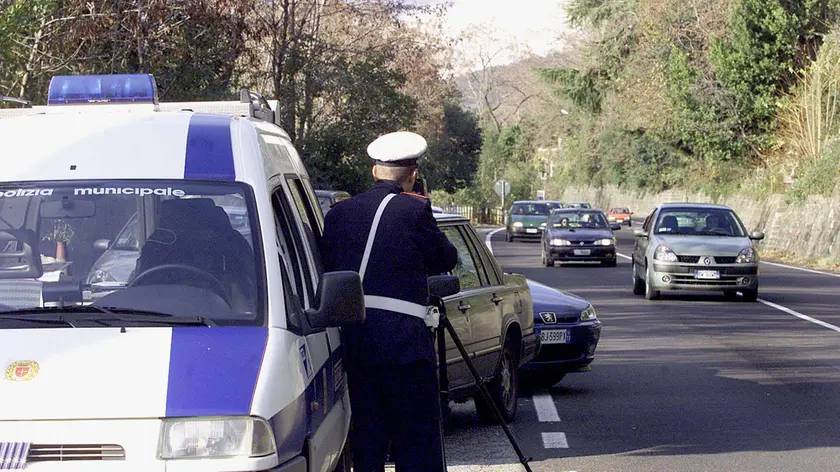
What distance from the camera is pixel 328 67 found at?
86.4ft

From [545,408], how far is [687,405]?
1.23m

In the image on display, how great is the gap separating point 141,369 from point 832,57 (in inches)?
1524

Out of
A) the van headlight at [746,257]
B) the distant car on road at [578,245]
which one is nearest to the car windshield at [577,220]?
the distant car on road at [578,245]

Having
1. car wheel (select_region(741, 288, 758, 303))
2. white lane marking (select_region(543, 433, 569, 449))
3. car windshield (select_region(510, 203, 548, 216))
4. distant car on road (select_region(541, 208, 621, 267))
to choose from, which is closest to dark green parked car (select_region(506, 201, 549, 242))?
car windshield (select_region(510, 203, 548, 216))

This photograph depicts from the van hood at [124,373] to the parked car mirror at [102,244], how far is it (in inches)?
29.6

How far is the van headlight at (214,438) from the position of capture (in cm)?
416

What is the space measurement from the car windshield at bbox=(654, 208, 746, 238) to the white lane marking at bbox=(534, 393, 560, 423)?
37.1ft

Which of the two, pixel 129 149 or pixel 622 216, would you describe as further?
pixel 622 216

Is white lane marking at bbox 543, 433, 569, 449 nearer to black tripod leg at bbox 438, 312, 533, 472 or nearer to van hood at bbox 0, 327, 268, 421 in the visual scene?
black tripod leg at bbox 438, 312, 533, 472

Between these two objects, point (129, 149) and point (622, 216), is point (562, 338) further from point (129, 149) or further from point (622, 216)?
point (622, 216)

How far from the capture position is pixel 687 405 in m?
10.4

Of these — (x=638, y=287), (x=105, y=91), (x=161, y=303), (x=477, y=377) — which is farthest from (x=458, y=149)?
(x=161, y=303)

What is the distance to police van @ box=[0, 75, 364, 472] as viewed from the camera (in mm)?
4172

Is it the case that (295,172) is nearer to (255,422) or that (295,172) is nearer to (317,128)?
(255,422)
